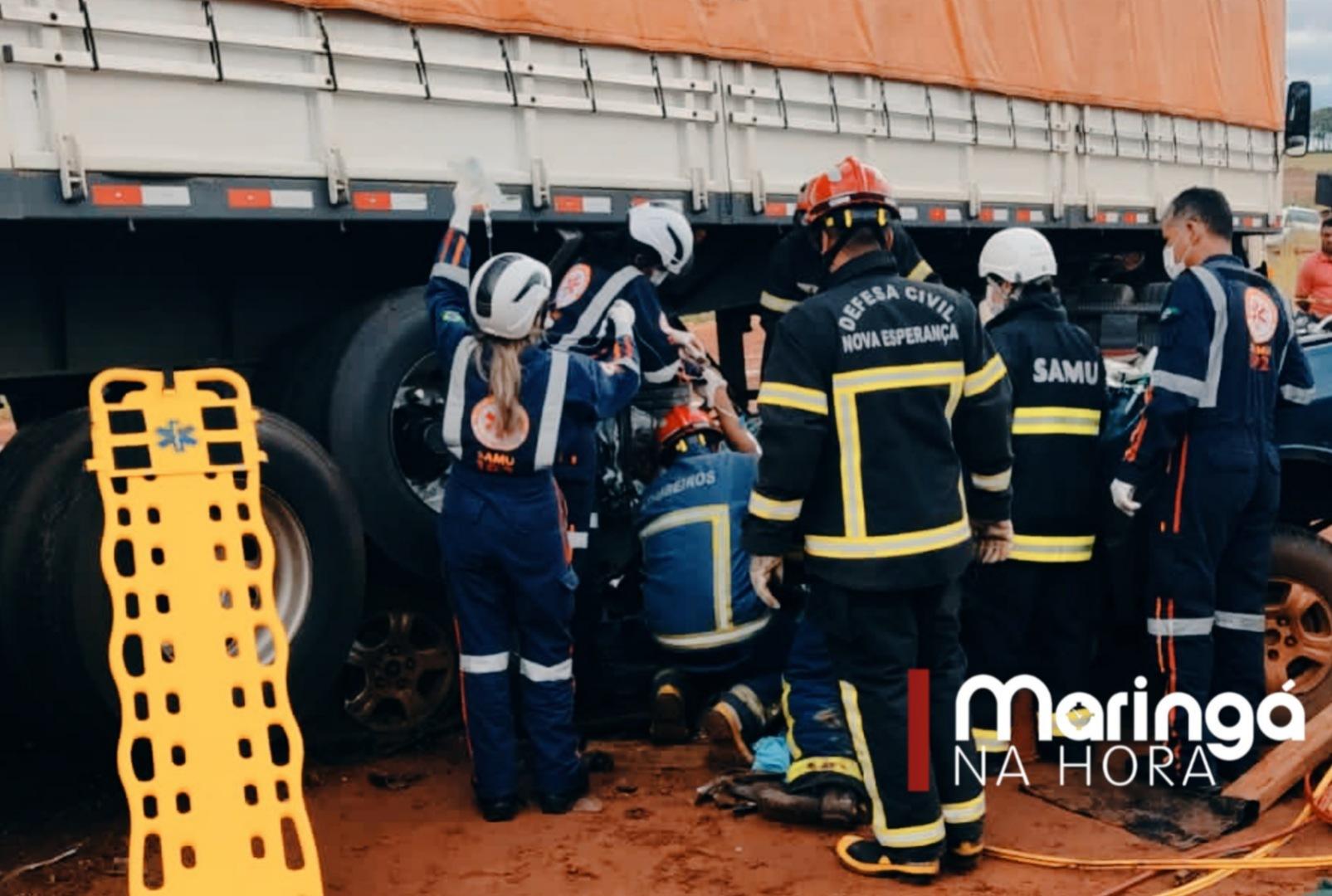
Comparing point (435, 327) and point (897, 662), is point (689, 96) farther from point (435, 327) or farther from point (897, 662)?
point (897, 662)

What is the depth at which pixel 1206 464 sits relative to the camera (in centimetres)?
552

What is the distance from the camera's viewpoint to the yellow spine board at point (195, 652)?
4328mm

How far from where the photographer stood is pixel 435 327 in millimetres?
5570

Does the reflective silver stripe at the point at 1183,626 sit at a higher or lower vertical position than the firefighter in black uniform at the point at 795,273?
lower

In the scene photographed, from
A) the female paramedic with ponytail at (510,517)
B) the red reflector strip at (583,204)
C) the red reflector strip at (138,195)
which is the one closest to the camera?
the red reflector strip at (138,195)

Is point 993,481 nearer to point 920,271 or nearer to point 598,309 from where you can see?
point 920,271

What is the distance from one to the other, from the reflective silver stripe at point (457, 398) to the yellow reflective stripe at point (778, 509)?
1.12 metres

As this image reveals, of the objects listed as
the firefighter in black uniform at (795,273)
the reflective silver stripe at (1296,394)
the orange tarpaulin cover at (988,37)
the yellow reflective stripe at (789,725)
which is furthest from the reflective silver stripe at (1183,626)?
the orange tarpaulin cover at (988,37)

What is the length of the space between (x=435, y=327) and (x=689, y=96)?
Answer: 2279 mm

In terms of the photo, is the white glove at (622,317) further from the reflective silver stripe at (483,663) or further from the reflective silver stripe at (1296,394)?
the reflective silver stripe at (1296,394)

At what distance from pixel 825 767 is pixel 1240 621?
1.62 meters

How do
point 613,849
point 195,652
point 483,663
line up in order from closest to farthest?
1. point 195,652
2. point 613,849
3. point 483,663

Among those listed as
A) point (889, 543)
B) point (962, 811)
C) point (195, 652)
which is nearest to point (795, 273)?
point (889, 543)

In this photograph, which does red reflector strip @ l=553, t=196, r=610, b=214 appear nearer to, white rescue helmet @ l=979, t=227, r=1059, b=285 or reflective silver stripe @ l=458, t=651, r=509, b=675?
white rescue helmet @ l=979, t=227, r=1059, b=285
